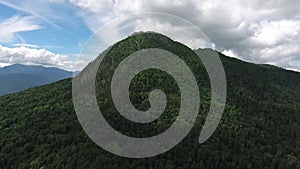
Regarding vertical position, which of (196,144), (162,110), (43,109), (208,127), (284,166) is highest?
(43,109)

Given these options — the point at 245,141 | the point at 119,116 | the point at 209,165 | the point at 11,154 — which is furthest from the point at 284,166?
the point at 11,154

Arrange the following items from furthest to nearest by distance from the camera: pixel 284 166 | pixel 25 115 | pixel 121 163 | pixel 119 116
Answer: pixel 25 115 < pixel 119 116 < pixel 284 166 < pixel 121 163

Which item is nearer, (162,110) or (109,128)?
(109,128)

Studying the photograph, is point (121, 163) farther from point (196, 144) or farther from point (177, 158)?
point (196, 144)

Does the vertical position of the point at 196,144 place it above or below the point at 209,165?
above

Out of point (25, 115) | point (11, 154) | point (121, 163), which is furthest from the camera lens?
point (25, 115)

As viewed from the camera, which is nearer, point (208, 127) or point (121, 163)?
point (121, 163)

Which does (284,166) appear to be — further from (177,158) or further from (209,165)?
(177,158)

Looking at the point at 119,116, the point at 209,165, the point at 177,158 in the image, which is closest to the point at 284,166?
the point at 209,165

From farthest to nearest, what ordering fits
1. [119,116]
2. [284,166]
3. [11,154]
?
[119,116]
[284,166]
[11,154]
